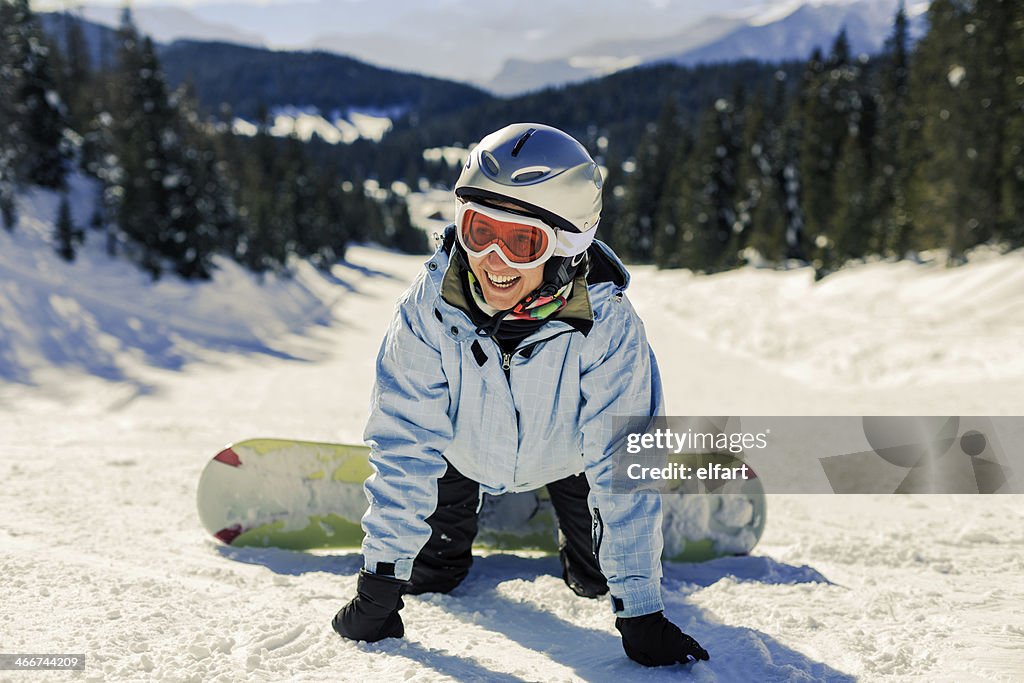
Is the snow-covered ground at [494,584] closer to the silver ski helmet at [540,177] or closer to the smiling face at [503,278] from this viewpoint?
the smiling face at [503,278]

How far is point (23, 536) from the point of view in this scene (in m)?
3.14

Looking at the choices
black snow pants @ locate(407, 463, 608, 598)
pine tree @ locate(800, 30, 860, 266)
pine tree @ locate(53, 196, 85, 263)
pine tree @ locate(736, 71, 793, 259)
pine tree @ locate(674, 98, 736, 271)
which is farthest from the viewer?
pine tree @ locate(674, 98, 736, 271)

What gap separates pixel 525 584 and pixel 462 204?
1.75m

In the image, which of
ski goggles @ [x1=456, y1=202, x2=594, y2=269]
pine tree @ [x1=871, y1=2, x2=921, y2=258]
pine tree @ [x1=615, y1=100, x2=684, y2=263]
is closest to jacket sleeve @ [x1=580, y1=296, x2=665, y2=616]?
ski goggles @ [x1=456, y1=202, x2=594, y2=269]

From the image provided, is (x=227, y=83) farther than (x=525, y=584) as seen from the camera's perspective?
Yes

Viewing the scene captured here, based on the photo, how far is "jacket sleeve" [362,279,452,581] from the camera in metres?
2.48

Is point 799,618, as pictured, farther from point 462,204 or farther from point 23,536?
point 23,536

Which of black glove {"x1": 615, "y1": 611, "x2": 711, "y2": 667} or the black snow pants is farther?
the black snow pants

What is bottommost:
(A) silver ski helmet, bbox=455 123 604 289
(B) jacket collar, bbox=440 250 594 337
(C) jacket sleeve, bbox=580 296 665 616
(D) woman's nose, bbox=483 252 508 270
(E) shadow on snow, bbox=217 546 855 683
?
(E) shadow on snow, bbox=217 546 855 683

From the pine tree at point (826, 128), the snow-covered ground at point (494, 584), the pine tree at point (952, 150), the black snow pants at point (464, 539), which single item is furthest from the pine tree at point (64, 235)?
the pine tree at point (826, 128)

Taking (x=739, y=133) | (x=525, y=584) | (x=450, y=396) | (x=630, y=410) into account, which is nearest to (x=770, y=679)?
(x=630, y=410)

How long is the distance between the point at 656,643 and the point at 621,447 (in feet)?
2.17

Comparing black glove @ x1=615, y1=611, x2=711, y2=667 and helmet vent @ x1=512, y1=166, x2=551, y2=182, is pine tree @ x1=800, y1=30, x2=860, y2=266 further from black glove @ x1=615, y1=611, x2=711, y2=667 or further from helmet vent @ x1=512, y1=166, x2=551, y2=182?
black glove @ x1=615, y1=611, x2=711, y2=667

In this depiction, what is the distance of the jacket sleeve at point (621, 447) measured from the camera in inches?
94.7
